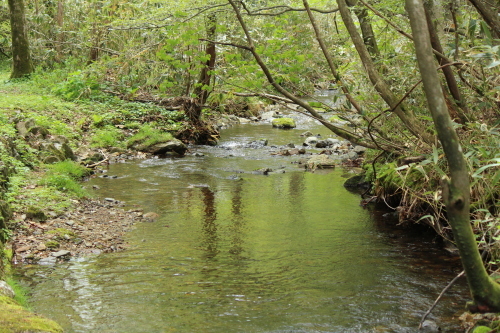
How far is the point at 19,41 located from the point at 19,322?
652 inches

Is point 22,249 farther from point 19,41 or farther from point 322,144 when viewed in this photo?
point 19,41

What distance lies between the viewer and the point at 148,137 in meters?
14.4

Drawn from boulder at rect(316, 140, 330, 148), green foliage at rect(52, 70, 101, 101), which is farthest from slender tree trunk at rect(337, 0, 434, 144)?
green foliage at rect(52, 70, 101, 101)

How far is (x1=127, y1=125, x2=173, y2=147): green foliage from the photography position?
45.9 ft

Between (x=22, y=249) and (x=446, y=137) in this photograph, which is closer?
(x=446, y=137)

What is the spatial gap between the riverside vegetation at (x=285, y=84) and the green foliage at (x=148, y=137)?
4cm

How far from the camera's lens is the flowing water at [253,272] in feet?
14.5

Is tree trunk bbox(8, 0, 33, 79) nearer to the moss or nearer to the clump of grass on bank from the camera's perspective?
the moss

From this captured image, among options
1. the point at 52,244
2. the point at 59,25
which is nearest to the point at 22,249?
the point at 52,244

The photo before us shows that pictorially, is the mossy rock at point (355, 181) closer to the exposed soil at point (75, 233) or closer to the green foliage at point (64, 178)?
the exposed soil at point (75, 233)

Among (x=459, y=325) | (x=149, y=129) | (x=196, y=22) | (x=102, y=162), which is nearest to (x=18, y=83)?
(x=149, y=129)

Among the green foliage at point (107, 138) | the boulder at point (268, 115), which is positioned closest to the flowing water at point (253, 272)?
the green foliage at point (107, 138)

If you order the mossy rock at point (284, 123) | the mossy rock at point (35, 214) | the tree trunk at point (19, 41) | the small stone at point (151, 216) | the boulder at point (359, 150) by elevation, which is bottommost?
the small stone at point (151, 216)

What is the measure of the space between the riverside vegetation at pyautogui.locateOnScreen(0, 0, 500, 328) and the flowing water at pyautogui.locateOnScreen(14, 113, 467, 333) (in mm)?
692
